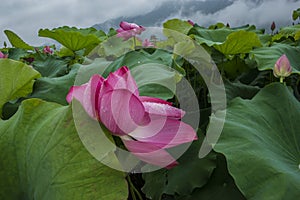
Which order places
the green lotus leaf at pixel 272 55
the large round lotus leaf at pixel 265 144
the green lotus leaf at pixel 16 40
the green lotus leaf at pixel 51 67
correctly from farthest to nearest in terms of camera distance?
the green lotus leaf at pixel 16 40 → the green lotus leaf at pixel 51 67 → the green lotus leaf at pixel 272 55 → the large round lotus leaf at pixel 265 144

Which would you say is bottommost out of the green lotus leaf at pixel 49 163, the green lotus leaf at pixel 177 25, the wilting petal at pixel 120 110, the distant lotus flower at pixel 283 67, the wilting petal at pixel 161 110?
the green lotus leaf at pixel 177 25

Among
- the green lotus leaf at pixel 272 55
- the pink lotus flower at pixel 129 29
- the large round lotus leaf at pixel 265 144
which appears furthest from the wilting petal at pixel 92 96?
the pink lotus flower at pixel 129 29

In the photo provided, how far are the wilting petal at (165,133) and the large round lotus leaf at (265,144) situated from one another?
169mm

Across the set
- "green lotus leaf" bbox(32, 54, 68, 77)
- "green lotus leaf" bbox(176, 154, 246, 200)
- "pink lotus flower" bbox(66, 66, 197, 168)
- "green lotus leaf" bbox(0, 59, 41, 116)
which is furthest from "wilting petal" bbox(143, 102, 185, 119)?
"green lotus leaf" bbox(32, 54, 68, 77)

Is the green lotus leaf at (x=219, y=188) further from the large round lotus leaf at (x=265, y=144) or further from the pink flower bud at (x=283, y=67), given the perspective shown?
the pink flower bud at (x=283, y=67)

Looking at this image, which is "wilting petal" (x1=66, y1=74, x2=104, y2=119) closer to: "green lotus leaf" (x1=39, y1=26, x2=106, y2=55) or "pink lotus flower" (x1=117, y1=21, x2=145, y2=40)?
"pink lotus flower" (x1=117, y1=21, x2=145, y2=40)

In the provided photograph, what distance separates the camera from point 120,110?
1.52 feet

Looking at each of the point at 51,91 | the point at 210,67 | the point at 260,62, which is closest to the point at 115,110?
the point at 51,91

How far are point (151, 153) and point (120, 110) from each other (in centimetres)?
6

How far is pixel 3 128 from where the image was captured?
1.87ft

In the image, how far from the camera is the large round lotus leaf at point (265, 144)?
0.59 m

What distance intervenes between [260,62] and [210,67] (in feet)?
0.82

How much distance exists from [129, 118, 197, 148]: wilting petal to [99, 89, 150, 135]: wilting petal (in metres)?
0.02

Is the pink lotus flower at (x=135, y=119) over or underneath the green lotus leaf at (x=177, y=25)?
over
